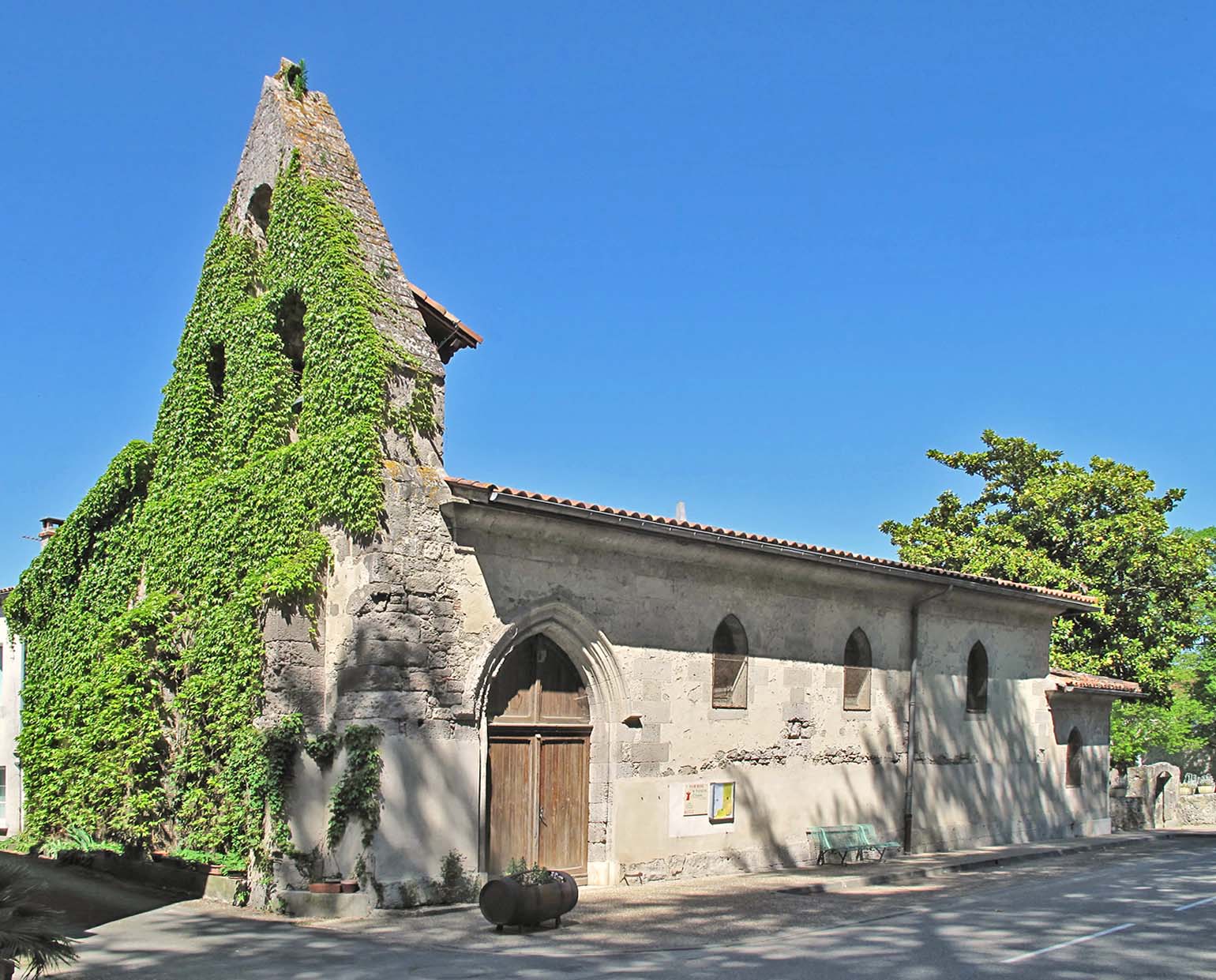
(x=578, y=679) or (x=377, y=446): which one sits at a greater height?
(x=377, y=446)

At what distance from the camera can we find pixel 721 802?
16922mm

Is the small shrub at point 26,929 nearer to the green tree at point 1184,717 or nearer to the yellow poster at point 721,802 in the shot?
the yellow poster at point 721,802

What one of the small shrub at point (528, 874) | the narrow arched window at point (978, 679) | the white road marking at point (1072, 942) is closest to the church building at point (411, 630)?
the small shrub at point (528, 874)

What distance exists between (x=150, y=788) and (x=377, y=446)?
623cm

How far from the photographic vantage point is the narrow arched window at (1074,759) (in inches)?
1003

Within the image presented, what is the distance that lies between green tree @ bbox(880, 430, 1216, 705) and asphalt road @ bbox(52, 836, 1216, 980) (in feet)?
53.6

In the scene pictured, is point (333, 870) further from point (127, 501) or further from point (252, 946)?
point (127, 501)

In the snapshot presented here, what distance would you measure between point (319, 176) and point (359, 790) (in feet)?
26.0

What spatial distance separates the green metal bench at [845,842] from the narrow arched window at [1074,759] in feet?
26.3

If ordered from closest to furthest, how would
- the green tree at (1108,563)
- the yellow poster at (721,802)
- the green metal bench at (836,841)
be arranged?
the yellow poster at (721,802), the green metal bench at (836,841), the green tree at (1108,563)

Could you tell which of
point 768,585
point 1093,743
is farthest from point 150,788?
point 1093,743

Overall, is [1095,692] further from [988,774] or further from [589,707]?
[589,707]

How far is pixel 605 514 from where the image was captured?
49.0 feet

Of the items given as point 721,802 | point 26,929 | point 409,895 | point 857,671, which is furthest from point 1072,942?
point 26,929
